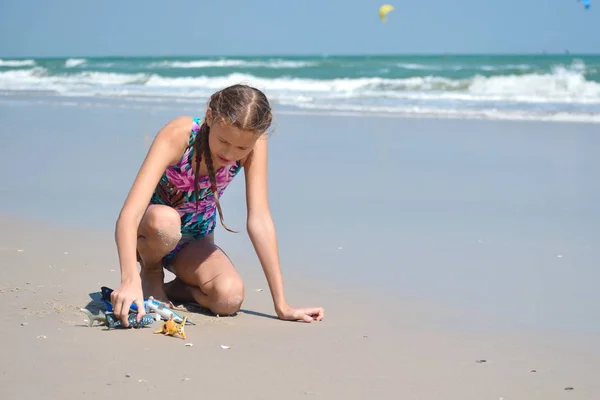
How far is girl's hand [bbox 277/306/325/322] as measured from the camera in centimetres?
329

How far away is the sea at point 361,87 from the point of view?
589 inches

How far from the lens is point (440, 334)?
3158 millimetres

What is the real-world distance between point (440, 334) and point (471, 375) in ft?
1.61

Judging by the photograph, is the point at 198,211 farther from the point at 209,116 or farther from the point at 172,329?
the point at 172,329

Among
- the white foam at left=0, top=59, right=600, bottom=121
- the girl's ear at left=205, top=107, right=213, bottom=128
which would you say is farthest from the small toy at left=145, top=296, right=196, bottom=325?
the white foam at left=0, top=59, right=600, bottom=121

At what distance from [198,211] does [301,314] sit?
25.9 inches

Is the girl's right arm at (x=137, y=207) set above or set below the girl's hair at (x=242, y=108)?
below

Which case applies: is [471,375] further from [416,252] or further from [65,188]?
[65,188]

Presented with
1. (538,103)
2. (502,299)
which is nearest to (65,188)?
(502,299)

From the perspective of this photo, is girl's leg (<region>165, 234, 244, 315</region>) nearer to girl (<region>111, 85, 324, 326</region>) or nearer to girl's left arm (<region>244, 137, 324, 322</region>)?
girl (<region>111, 85, 324, 326</region>)

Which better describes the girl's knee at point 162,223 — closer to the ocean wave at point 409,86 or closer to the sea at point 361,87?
the sea at point 361,87

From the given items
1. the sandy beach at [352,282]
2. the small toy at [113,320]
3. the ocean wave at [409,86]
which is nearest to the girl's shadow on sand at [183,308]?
the sandy beach at [352,282]

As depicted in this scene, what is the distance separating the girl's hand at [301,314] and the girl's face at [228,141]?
63cm

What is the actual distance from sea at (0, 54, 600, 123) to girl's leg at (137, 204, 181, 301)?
3622 mm
